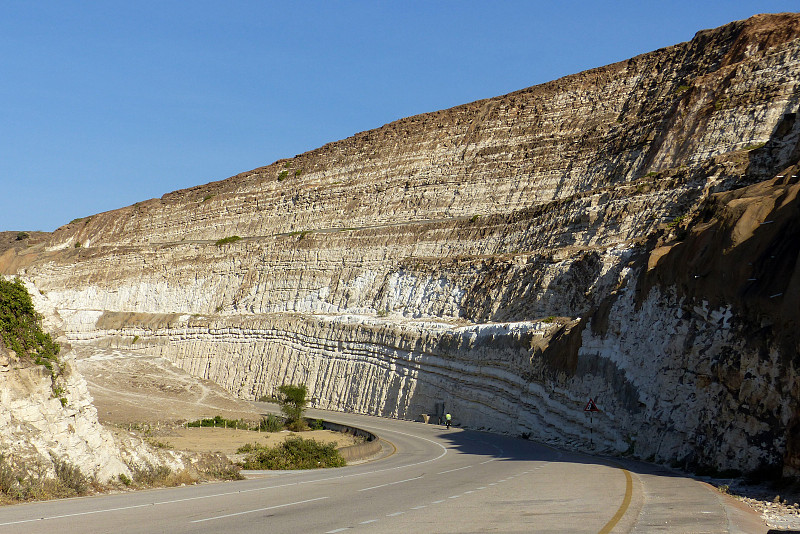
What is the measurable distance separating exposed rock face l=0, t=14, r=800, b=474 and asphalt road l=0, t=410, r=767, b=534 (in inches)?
140

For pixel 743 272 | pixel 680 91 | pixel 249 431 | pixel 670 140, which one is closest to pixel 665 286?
pixel 743 272

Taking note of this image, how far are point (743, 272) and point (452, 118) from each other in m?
47.7

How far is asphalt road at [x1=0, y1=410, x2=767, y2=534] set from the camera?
9.87m

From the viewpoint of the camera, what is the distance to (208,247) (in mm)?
68812

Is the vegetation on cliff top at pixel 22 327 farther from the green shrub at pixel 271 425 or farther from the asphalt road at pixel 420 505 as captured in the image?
the green shrub at pixel 271 425

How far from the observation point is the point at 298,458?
2247 cm

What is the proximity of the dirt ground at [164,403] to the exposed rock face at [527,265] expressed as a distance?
6.71m

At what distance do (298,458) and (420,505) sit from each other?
10879 mm

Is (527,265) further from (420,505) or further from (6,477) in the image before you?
(6,477)

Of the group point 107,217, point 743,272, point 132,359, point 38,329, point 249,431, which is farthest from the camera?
point 107,217

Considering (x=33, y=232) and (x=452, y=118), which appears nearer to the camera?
(x=452, y=118)

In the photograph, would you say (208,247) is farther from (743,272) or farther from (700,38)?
(743,272)

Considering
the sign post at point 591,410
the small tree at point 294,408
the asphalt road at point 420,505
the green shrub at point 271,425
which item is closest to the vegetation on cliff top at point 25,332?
the asphalt road at point 420,505

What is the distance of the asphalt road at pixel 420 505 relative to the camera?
32.4 feet
